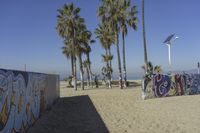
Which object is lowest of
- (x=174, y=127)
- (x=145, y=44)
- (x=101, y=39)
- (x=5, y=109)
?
(x=174, y=127)

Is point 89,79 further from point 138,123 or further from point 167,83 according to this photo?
point 138,123

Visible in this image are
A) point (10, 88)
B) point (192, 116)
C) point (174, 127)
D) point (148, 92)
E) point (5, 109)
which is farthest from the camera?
point (148, 92)

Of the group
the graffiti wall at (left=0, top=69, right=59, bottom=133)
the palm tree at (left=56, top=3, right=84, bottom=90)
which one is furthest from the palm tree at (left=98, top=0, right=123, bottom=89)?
the graffiti wall at (left=0, top=69, right=59, bottom=133)

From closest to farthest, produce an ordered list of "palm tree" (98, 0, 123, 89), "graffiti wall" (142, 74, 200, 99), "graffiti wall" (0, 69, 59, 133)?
"graffiti wall" (0, 69, 59, 133) < "graffiti wall" (142, 74, 200, 99) < "palm tree" (98, 0, 123, 89)

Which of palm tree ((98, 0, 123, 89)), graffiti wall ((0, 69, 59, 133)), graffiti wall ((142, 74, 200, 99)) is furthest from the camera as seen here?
palm tree ((98, 0, 123, 89))

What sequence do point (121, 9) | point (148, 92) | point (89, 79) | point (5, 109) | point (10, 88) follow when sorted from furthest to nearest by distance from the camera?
point (89, 79), point (121, 9), point (148, 92), point (10, 88), point (5, 109)

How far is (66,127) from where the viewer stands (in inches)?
504

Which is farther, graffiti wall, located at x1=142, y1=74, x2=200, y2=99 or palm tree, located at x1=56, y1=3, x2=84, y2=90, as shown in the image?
palm tree, located at x1=56, y1=3, x2=84, y2=90

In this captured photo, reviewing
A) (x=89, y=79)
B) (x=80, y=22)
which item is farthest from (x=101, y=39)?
(x=80, y=22)

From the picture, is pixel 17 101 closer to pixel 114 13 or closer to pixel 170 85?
pixel 170 85

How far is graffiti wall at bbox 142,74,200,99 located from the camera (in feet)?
83.3

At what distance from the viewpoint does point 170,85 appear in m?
26.9

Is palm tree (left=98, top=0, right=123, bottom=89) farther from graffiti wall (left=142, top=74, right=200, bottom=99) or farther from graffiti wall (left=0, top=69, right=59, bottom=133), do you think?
graffiti wall (left=0, top=69, right=59, bottom=133)

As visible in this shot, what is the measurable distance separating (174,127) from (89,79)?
4464 cm
